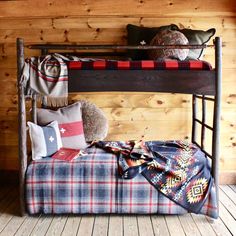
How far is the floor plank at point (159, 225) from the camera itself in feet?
7.52

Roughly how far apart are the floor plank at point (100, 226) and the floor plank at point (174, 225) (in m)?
0.48

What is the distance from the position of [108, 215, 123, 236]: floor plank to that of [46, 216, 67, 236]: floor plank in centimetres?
37

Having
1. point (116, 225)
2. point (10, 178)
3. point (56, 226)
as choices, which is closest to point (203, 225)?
point (116, 225)

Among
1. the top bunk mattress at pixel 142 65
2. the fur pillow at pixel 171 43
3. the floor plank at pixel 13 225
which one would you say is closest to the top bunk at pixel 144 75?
the top bunk mattress at pixel 142 65

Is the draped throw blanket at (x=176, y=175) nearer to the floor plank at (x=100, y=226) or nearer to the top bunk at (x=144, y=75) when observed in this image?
the floor plank at (x=100, y=226)

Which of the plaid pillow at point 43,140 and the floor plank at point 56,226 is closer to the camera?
the floor plank at point 56,226

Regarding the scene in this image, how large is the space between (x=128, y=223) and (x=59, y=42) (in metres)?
1.86

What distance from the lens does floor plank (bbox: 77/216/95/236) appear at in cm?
229

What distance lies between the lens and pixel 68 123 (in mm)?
2828

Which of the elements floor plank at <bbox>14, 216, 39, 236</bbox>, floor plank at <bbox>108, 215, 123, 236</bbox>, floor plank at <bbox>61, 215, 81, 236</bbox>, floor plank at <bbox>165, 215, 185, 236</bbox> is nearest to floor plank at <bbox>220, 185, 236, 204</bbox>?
floor plank at <bbox>165, 215, 185, 236</bbox>

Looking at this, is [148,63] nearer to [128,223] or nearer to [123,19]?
[123,19]

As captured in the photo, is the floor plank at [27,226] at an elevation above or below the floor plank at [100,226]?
below

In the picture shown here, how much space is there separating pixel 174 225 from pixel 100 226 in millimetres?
569

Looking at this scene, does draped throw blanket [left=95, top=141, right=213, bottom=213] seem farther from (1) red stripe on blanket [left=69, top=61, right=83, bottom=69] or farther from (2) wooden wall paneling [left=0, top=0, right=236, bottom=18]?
(2) wooden wall paneling [left=0, top=0, right=236, bottom=18]
